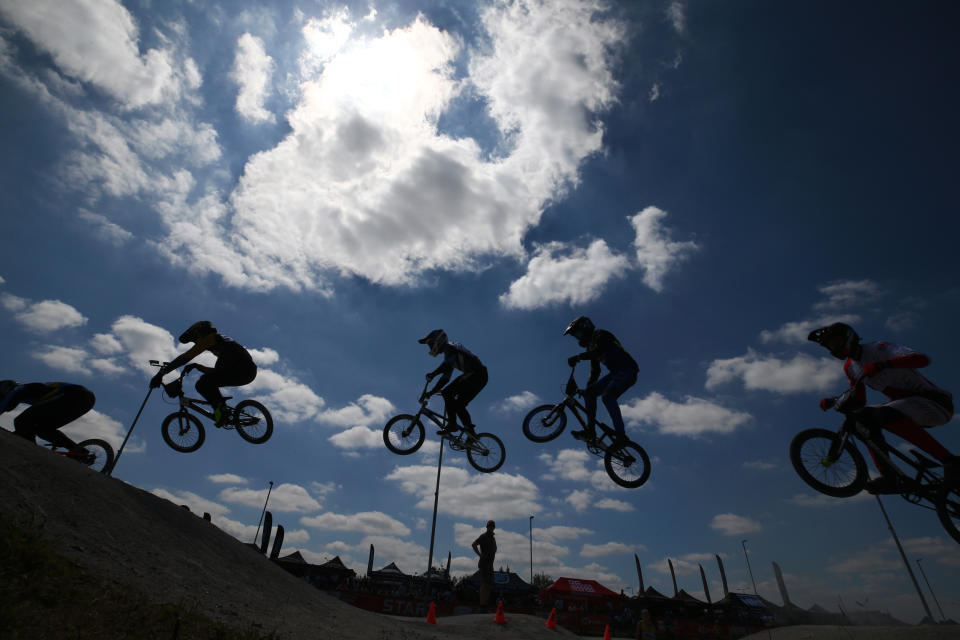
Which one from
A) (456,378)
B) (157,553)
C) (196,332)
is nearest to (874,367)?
(456,378)

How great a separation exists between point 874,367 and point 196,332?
14031mm

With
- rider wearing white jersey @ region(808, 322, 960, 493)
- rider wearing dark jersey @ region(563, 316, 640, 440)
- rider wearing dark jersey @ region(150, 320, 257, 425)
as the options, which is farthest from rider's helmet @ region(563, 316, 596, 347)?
rider wearing dark jersey @ region(150, 320, 257, 425)

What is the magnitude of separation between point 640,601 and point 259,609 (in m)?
34.9

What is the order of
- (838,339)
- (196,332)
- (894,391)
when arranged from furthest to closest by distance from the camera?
(196,332) → (838,339) → (894,391)

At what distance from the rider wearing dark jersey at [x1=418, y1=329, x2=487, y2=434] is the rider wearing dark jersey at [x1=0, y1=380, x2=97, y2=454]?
25.0 feet

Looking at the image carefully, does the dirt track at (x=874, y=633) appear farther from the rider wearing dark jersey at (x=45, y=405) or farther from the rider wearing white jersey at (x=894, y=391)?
the rider wearing dark jersey at (x=45, y=405)

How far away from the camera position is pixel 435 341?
12.6 m

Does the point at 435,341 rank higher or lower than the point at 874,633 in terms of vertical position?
higher

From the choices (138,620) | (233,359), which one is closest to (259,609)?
(138,620)

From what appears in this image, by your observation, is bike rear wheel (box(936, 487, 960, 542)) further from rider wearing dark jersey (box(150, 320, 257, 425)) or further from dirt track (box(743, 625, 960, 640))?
rider wearing dark jersey (box(150, 320, 257, 425))

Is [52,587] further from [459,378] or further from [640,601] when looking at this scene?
[640,601]

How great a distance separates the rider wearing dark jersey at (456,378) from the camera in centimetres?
1264

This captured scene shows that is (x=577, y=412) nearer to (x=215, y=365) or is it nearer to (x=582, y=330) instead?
(x=582, y=330)

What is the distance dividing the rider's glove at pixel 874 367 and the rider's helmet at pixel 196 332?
1367 centimetres
